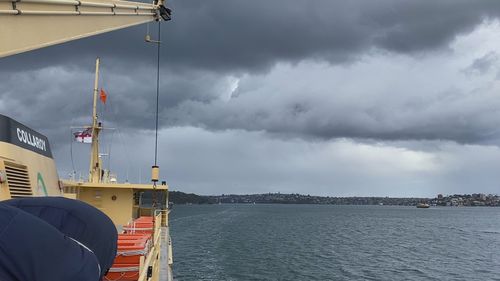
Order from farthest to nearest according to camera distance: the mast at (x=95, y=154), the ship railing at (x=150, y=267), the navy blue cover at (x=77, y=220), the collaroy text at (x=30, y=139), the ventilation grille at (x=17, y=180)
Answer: the mast at (x=95, y=154) < the collaroy text at (x=30, y=139) < the ventilation grille at (x=17, y=180) < the ship railing at (x=150, y=267) < the navy blue cover at (x=77, y=220)

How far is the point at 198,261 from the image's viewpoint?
39469mm

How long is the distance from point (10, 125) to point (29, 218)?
6.82 meters

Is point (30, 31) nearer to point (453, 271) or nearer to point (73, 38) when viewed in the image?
point (73, 38)

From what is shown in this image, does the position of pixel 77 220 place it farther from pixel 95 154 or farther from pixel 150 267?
pixel 95 154

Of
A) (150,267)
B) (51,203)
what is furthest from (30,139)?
(51,203)

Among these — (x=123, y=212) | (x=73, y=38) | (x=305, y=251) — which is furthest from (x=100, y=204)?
(x=305, y=251)

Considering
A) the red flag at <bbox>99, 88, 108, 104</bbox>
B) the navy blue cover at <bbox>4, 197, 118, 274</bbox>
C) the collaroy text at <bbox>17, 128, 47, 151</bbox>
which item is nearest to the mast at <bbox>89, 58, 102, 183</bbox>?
the red flag at <bbox>99, 88, 108, 104</bbox>

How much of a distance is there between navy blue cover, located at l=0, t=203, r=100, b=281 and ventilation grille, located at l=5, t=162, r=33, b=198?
595 cm

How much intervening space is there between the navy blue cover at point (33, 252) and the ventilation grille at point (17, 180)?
19.5 ft

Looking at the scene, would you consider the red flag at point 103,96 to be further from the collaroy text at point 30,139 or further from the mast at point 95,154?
the collaroy text at point 30,139

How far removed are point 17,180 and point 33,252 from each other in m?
6.68

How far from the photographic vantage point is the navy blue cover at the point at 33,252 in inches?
121

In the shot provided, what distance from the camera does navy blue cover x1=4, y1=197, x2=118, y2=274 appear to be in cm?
433

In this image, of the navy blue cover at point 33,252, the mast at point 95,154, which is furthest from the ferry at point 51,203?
the mast at point 95,154
